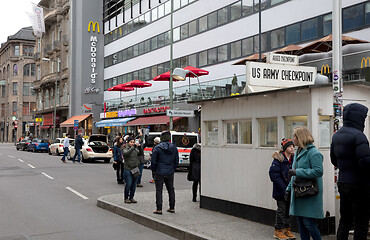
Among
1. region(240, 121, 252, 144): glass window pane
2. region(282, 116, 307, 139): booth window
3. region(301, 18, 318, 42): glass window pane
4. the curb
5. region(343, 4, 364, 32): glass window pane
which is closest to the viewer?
the curb

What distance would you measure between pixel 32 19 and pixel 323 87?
57.1 metres

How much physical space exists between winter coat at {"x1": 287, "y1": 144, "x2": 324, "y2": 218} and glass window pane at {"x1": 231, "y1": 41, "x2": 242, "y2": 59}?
24264 mm

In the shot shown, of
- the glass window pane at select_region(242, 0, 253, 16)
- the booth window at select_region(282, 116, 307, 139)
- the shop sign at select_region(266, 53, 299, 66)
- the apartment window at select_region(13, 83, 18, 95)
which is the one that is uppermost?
the apartment window at select_region(13, 83, 18, 95)

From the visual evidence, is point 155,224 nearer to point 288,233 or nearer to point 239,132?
point 239,132

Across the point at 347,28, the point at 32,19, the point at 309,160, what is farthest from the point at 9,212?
the point at 32,19

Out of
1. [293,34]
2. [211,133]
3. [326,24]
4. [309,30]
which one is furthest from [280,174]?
[293,34]

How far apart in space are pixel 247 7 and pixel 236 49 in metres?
2.90

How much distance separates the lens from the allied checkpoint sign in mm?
8555

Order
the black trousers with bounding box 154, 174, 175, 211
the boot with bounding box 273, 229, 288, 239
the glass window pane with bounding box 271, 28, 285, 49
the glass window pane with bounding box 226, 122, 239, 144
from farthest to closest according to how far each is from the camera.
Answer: the glass window pane with bounding box 271, 28, 285, 49 < the black trousers with bounding box 154, 174, 175, 211 < the glass window pane with bounding box 226, 122, 239, 144 < the boot with bounding box 273, 229, 288, 239

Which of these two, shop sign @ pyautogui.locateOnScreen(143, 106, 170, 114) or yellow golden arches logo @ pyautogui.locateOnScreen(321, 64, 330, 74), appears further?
shop sign @ pyautogui.locateOnScreen(143, 106, 170, 114)

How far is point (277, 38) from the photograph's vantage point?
1033 inches

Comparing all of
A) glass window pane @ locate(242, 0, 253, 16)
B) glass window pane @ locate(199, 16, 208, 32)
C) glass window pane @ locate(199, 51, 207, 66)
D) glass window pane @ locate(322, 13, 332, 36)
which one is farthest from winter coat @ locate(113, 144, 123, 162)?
glass window pane @ locate(199, 16, 208, 32)

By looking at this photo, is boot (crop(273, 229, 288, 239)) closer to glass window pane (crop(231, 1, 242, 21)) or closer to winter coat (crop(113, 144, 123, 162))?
winter coat (crop(113, 144, 123, 162))

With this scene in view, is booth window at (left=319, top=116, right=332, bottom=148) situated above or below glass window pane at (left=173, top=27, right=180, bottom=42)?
below
